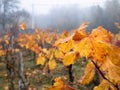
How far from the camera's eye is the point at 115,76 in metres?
0.81

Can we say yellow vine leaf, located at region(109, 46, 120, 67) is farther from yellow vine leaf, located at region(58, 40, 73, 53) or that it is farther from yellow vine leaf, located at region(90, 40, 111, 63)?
yellow vine leaf, located at region(58, 40, 73, 53)

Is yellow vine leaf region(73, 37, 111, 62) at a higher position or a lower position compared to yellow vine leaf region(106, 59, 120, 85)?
higher

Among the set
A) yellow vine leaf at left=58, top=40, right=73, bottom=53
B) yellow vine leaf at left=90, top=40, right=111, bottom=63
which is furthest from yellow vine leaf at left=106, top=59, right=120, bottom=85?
yellow vine leaf at left=58, top=40, right=73, bottom=53

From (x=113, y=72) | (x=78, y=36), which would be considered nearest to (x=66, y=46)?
(x=78, y=36)

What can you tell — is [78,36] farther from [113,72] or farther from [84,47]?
[113,72]

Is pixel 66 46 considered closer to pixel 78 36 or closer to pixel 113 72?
pixel 78 36

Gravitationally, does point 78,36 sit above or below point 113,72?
above

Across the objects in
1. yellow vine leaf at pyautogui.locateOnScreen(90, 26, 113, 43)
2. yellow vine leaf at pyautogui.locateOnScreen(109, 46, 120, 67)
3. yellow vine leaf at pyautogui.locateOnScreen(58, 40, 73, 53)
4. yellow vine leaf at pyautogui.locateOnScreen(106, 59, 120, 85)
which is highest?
yellow vine leaf at pyautogui.locateOnScreen(90, 26, 113, 43)

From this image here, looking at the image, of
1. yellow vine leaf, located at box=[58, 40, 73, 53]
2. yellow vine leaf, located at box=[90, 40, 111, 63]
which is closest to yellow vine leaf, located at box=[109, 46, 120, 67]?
yellow vine leaf, located at box=[90, 40, 111, 63]

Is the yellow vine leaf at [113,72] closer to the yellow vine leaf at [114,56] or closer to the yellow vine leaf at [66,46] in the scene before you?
the yellow vine leaf at [114,56]

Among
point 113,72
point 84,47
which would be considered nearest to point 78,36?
point 84,47

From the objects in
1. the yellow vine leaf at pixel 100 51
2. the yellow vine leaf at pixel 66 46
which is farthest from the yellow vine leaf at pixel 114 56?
the yellow vine leaf at pixel 66 46

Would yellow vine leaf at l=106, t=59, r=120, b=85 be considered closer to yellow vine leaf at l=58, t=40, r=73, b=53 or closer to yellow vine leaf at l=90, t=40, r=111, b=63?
yellow vine leaf at l=90, t=40, r=111, b=63

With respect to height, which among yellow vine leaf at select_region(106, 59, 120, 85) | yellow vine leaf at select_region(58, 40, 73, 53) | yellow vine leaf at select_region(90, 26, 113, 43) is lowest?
yellow vine leaf at select_region(106, 59, 120, 85)
